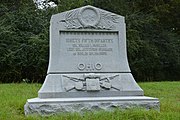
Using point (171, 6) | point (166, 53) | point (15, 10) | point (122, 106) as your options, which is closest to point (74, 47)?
point (122, 106)

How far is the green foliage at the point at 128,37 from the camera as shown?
1333 centimetres

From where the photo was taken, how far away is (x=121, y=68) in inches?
248

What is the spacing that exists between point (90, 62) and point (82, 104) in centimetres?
102

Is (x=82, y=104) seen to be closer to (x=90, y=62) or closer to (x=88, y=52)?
(x=90, y=62)

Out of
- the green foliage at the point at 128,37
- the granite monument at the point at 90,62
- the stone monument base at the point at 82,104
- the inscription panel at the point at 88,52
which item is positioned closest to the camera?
the stone monument base at the point at 82,104

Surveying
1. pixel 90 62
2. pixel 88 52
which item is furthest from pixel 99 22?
pixel 90 62

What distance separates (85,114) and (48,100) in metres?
0.66

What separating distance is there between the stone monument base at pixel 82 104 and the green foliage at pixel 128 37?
25.5 ft

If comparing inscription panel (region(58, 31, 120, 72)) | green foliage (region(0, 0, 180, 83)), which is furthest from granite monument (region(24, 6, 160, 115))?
green foliage (region(0, 0, 180, 83))

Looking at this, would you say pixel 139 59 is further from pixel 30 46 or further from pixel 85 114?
pixel 85 114

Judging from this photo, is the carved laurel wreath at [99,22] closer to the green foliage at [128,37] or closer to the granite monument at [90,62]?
the granite monument at [90,62]

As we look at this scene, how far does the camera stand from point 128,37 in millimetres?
15391

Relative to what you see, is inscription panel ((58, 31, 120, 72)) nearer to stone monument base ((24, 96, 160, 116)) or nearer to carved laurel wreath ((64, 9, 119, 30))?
carved laurel wreath ((64, 9, 119, 30))

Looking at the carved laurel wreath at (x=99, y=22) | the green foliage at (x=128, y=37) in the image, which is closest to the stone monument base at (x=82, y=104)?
the carved laurel wreath at (x=99, y=22)
